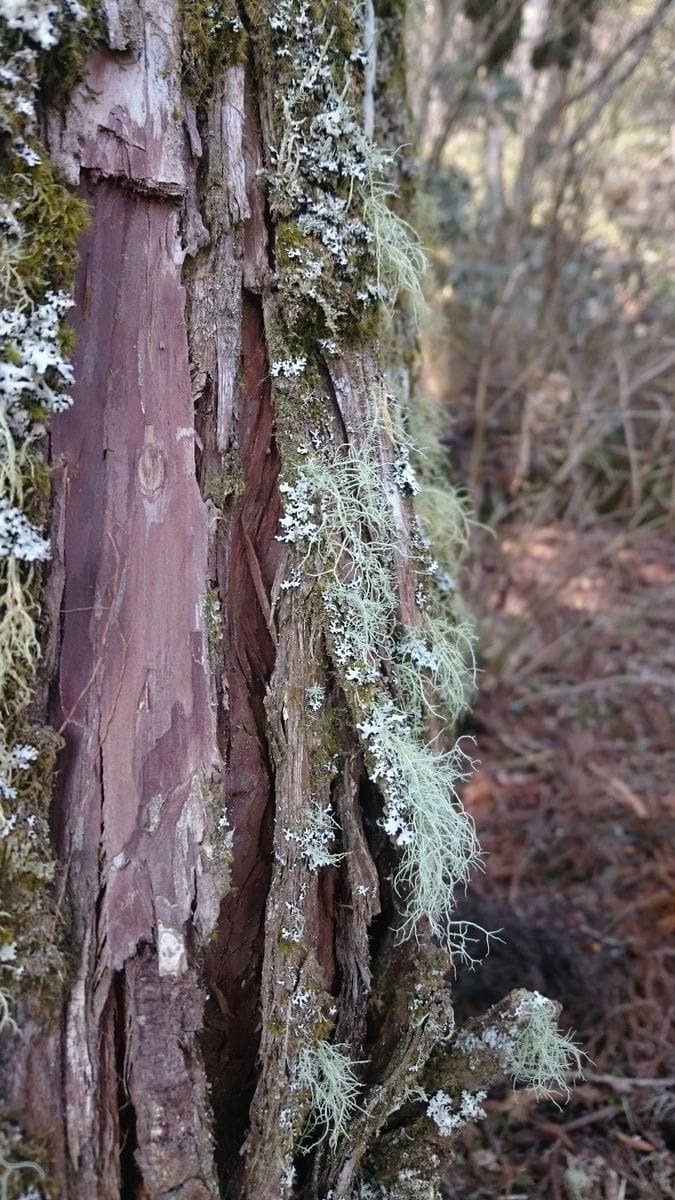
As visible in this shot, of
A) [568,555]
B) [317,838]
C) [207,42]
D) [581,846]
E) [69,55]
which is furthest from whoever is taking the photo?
[568,555]

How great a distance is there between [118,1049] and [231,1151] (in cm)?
33

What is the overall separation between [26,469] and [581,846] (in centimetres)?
272

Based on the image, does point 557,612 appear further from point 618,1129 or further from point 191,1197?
point 191,1197

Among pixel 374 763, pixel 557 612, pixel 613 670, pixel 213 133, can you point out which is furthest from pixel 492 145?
pixel 374 763

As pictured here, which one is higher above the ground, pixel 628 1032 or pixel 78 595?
pixel 78 595

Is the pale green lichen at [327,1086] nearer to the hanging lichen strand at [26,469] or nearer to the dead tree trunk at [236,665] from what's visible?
the dead tree trunk at [236,665]

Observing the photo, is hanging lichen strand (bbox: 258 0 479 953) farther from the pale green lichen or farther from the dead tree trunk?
the pale green lichen

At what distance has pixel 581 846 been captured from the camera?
3195 millimetres

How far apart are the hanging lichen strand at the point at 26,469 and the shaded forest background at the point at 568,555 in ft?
3.43

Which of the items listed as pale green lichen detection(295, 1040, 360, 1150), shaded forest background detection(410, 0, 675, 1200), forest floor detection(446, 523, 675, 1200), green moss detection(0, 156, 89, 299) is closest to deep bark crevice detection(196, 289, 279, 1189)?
pale green lichen detection(295, 1040, 360, 1150)

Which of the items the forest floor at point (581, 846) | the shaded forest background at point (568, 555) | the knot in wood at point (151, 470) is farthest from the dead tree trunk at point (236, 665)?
the forest floor at point (581, 846)

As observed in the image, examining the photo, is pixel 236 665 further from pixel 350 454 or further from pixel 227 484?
pixel 350 454

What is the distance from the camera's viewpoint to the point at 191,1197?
3.95 feet

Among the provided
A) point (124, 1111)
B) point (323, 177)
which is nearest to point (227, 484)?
point (323, 177)
